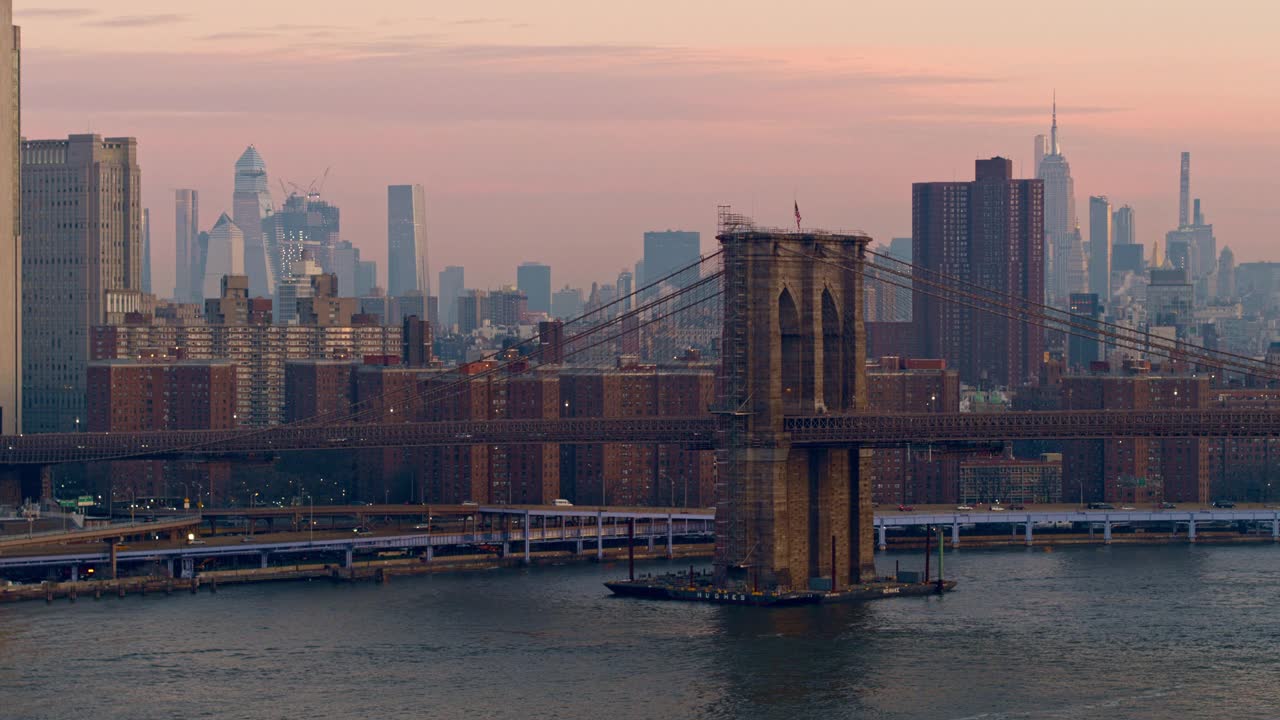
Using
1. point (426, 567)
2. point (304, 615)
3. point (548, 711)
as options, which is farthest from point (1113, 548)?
point (548, 711)

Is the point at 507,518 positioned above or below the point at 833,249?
below

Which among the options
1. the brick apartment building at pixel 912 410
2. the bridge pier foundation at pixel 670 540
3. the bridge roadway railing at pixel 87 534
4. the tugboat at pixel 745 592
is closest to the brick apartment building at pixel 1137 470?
the brick apartment building at pixel 912 410

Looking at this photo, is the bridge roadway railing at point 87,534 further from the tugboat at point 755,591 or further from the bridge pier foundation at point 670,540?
the tugboat at point 755,591

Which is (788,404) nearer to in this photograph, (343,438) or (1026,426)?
(1026,426)

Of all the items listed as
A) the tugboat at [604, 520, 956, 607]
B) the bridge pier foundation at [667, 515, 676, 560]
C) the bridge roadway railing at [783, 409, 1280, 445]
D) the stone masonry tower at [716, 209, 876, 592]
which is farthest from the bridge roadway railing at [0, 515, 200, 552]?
the bridge roadway railing at [783, 409, 1280, 445]

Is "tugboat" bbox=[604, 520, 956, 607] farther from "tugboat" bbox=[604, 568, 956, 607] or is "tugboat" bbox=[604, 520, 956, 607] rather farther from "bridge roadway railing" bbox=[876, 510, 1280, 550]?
A: "bridge roadway railing" bbox=[876, 510, 1280, 550]

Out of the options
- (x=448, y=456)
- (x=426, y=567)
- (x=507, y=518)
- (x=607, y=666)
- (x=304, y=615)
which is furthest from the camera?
(x=448, y=456)

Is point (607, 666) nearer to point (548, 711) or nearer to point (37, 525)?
point (548, 711)
